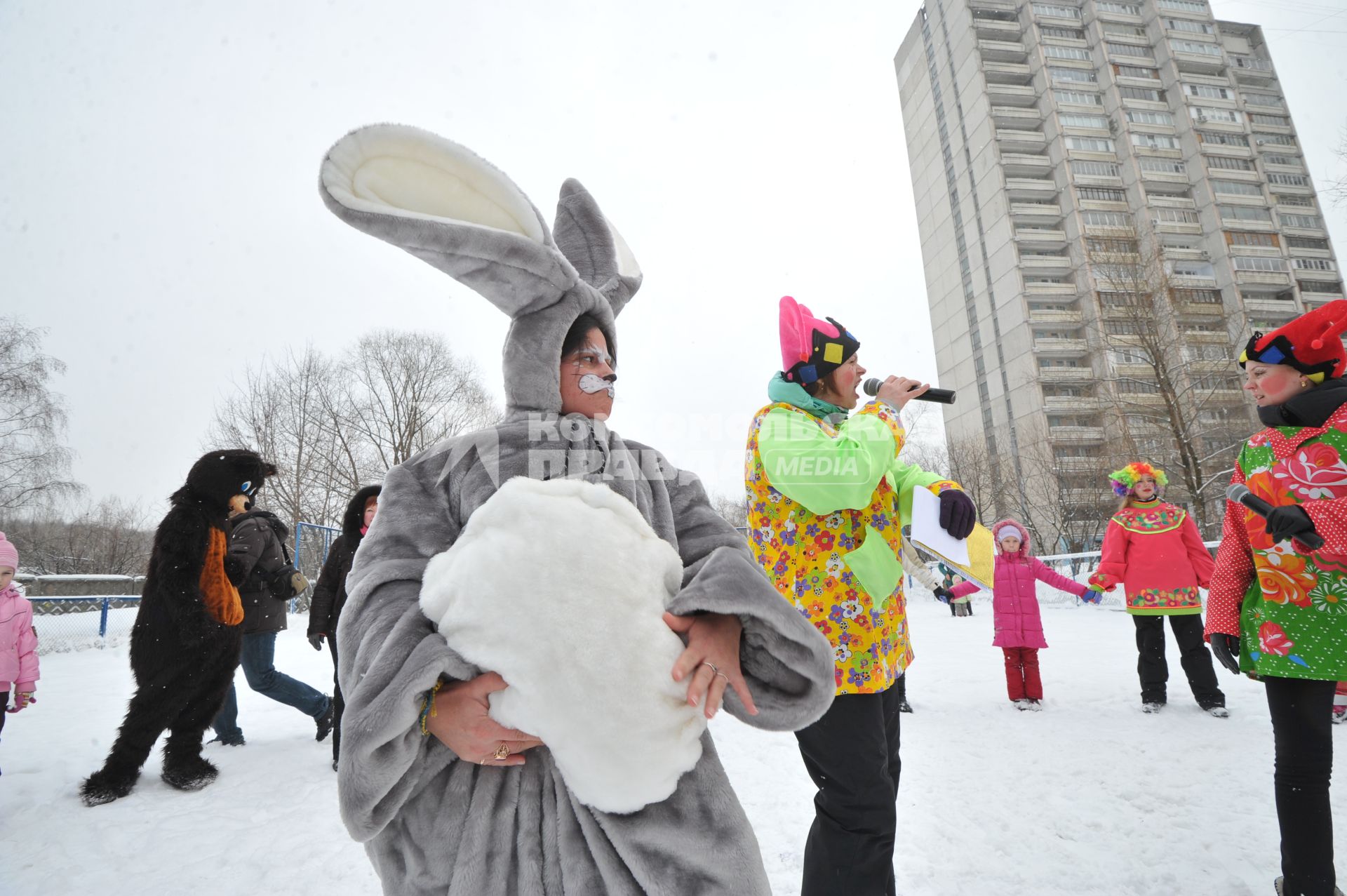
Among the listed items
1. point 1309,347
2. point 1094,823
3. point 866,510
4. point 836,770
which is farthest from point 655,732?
point 1094,823

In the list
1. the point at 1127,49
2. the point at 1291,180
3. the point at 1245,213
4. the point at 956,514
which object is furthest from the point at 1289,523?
the point at 1291,180

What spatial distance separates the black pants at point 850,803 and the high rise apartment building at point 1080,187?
38839 mm

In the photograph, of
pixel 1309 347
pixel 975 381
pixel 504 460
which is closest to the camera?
pixel 504 460

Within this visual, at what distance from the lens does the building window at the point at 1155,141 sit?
44438mm

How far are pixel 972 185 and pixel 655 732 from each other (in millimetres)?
56250

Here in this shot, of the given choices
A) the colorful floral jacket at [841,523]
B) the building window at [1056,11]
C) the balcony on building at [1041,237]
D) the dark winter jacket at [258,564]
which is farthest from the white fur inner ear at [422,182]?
the building window at [1056,11]

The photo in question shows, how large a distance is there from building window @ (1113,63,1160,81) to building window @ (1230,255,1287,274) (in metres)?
16.4

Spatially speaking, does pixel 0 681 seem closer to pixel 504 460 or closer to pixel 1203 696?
pixel 504 460

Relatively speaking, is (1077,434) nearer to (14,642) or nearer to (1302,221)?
(1302,221)

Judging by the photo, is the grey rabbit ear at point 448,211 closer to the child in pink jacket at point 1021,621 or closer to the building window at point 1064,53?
the child in pink jacket at point 1021,621

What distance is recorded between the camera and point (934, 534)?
2156 mm

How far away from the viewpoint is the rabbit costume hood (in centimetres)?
128

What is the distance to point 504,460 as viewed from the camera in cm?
134

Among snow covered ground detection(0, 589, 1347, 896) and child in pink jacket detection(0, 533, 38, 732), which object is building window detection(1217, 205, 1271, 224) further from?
child in pink jacket detection(0, 533, 38, 732)
